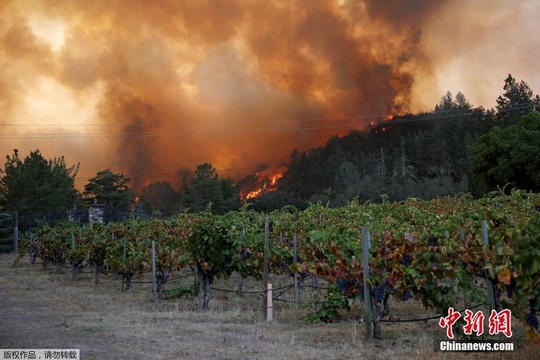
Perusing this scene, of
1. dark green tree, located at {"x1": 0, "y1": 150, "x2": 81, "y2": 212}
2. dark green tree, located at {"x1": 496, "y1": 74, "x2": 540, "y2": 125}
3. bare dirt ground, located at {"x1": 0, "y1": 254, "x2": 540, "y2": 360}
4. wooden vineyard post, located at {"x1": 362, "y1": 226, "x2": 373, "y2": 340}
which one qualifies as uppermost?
dark green tree, located at {"x1": 496, "y1": 74, "x2": 540, "y2": 125}

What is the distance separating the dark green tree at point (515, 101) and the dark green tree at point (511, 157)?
114 feet

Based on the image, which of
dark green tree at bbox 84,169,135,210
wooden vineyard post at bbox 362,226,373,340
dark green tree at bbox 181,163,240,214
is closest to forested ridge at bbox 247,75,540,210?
dark green tree at bbox 181,163,240,214

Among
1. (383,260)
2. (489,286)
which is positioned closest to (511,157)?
(489,286)

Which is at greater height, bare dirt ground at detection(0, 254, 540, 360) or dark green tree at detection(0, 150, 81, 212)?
dark green tree at detection(0, 150, 81, 212)

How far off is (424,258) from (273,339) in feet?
9.06

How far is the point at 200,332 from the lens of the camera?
9148mm

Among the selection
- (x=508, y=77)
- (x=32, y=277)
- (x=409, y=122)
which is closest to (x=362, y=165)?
(x=409, y=122)

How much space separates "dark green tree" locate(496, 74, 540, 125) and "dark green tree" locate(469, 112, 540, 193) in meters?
34.6

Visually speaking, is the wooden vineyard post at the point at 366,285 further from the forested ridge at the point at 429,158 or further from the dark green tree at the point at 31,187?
the dark green tree at the point at 31,187

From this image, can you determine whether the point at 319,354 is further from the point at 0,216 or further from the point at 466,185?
the point at 466,185

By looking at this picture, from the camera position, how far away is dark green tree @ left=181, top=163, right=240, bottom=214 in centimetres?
5694

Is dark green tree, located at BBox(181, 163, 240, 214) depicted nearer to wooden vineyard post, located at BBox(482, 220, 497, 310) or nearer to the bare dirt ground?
the bare dirt ground

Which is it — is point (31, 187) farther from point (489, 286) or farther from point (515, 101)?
point (515, 101)

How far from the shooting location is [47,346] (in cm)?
783
